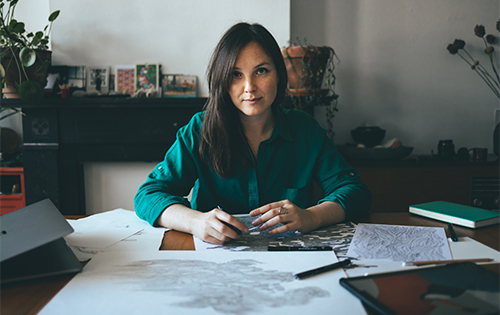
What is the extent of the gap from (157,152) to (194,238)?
146cm

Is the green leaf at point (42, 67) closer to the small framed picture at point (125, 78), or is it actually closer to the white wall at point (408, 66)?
the small framed picture at point (125, 78)

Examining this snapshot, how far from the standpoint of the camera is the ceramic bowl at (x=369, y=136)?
2.18m

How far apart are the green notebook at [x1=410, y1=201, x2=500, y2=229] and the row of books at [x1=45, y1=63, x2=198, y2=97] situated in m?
1.58

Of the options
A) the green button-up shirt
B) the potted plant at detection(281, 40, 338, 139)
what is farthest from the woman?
the potted plant at detection(281, 40, 338, 139)

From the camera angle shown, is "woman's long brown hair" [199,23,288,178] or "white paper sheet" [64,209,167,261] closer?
"white paper sheet" [64,209,167,261]

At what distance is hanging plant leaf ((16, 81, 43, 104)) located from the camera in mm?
1971

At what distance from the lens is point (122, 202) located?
234cm

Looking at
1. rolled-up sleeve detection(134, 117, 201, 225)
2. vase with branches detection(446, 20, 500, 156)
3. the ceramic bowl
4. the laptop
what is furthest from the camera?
vase with branches detection(446, 20, 500, 156)

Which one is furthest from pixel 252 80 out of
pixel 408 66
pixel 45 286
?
pixel 408 66

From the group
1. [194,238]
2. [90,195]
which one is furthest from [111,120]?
[194,238]

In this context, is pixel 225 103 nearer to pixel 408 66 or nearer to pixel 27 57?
pixel 27 57

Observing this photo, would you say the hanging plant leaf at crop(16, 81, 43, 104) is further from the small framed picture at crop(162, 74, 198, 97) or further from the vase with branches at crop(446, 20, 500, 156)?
the vase with branches at crop(446, 20, 500, 156)

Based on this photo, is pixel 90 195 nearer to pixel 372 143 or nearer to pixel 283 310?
pixel 372 143

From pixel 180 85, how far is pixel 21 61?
848 millimetres
